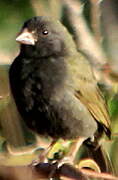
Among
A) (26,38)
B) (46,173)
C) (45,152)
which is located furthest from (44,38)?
(46,173)

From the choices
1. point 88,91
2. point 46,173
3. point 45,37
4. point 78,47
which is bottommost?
point 46,173

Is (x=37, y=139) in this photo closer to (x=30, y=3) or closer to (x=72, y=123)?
(x=72, y=123)

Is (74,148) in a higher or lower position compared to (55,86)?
lower

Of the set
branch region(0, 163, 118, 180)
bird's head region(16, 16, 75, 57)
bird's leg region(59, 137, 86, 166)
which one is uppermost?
bird's head region(16, 16, 75, 57)

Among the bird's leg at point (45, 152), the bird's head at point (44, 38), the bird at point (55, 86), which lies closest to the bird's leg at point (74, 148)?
the bird at point (55, 86)

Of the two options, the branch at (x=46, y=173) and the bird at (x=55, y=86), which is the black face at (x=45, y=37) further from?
the branch at (x=46, y=173)

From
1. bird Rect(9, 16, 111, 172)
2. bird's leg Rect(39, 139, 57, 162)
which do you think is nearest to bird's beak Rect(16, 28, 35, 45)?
bird Rect(9, 16, 111, 172)

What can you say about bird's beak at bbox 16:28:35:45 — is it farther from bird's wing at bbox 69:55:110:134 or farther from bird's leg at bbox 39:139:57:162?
bird's leg at bbox 39:139:57:162

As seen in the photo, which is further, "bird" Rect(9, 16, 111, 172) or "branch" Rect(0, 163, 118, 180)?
"bird" Rect(9, 16, 111, 172)

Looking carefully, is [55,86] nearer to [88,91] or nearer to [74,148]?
[88,91]
